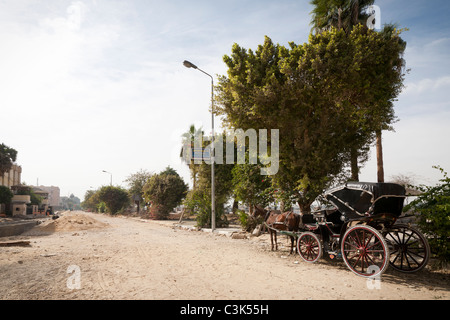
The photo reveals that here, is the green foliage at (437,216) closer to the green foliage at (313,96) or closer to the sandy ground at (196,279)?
the sandy ground at (196,279)

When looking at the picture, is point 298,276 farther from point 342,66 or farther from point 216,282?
point 342,66

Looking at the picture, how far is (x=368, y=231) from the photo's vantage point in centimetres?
597

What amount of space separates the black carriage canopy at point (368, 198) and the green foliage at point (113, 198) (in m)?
51.2

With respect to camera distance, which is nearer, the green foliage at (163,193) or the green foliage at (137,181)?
the green foliage at (163,193)

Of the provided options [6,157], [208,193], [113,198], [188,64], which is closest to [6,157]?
[6,157]

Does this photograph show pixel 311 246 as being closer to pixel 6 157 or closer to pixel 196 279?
pixel 196 279

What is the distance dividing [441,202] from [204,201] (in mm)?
15751

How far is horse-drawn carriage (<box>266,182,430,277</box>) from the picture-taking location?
5891mm

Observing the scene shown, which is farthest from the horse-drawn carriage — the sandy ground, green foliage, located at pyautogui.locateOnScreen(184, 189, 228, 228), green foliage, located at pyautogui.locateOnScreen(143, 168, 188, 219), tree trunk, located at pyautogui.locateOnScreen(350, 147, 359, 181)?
green foliage, located at pyautogui.locateOnScreen(143, 168, 188, 219)

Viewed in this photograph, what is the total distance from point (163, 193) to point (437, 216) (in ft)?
94.7

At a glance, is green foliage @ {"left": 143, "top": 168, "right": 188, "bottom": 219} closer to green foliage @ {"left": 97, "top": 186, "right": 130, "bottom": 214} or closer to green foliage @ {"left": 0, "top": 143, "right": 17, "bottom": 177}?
green foliage @ {"left": 97, "top": 186, "right": 130, "bottom": 214}

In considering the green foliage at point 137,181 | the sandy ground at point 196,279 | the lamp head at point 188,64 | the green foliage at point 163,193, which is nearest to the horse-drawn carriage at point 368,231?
the sandy ground at point 196,279

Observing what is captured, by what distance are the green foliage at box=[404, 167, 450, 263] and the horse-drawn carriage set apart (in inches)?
11.7

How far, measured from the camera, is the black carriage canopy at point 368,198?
19.6 ft
